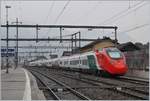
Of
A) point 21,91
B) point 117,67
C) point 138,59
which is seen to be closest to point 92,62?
point 138,59

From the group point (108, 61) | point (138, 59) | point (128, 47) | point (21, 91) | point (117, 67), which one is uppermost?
point (128, 47)

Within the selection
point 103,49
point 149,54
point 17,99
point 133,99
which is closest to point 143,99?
point 133,99

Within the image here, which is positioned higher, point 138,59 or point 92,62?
point 138,59

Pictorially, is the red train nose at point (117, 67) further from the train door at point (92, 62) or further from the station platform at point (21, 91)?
the station platform at point (21, 91)

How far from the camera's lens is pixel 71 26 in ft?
169

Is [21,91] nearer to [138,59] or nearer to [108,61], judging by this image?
[108,61]

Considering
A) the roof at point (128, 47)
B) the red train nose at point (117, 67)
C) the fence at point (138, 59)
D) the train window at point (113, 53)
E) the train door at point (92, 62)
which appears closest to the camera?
the red train nose at point (117, 67)

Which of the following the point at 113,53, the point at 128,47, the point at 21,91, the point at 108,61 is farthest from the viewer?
the point at 128,47

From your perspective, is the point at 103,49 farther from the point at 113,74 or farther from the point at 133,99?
the point at 133,99

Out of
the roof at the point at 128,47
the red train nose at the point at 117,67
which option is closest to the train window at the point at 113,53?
the red train nose at the point at 117,67

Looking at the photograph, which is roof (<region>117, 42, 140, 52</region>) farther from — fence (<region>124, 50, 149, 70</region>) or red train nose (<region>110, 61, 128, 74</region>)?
red train nose (<region>110, 61, 128, 74</region>)

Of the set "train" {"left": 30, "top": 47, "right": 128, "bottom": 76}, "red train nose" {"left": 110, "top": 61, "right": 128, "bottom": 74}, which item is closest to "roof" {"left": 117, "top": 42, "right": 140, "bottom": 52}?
"train" {"left": 30, "top": 47, "right": 128, "bottom": 76}

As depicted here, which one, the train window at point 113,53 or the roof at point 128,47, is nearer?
the train window at point 113,53

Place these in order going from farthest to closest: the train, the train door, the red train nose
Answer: the train door < the train < the red train nose
